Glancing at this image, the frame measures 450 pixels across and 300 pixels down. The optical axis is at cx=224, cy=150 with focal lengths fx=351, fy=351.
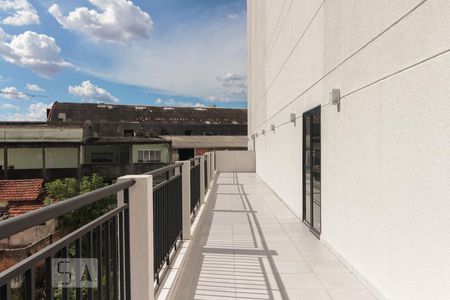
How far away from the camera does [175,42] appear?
51.8 feet

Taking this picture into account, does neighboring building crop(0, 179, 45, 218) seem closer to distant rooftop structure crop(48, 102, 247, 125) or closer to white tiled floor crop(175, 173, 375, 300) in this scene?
distant rooftop structure crop(48, 102, 247, 125)

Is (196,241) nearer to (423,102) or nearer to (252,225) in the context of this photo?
(252,225)

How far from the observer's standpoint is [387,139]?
2.98 meters

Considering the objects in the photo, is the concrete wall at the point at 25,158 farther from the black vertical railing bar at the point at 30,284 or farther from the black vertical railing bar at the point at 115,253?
the black vertical railing bar at the point at 30,284

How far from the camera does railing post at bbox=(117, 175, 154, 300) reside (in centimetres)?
235

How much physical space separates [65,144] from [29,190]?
6454mm

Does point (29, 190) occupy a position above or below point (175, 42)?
below

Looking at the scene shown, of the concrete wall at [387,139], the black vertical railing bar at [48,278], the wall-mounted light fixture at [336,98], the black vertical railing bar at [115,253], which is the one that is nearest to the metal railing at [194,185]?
the concrete wall at [387,139]

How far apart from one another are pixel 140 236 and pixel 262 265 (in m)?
2.17

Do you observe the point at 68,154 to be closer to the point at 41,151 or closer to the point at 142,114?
the point at 41,151

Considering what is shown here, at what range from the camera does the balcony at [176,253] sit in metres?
1.38

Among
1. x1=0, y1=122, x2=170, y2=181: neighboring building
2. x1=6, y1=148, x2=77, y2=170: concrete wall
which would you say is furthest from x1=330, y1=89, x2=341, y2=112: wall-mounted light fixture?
x1=6, y1=148, x2=77, y2=170: concrete wall

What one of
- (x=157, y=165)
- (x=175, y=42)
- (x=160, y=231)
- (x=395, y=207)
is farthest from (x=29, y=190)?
(x=395, y=207)

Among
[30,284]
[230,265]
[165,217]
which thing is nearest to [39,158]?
[230,265]
